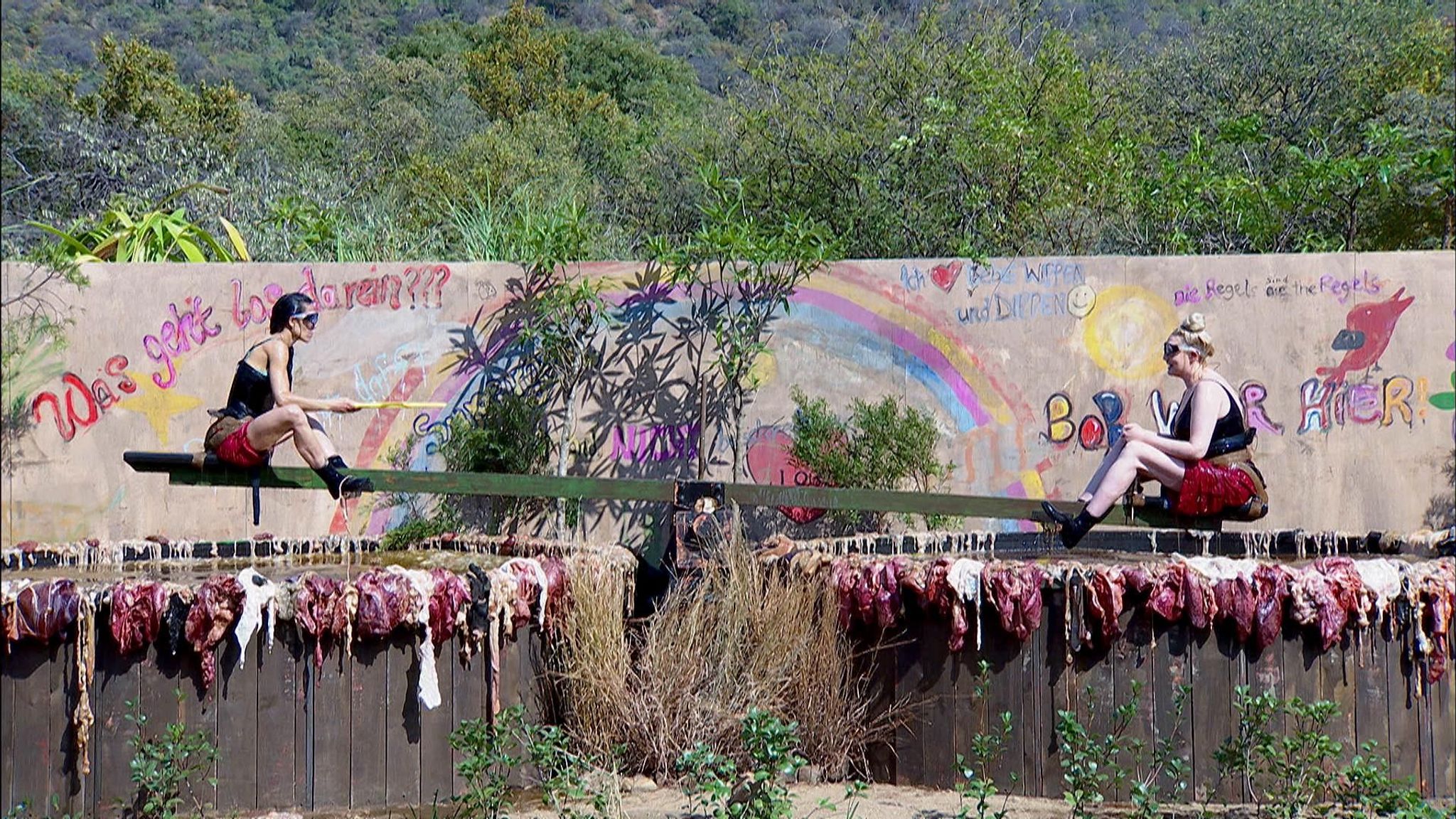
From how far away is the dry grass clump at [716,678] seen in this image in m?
6.53

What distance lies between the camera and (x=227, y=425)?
243 inches

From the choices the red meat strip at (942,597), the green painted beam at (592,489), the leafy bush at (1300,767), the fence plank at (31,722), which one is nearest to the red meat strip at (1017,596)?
the red meat strip at (942,597)

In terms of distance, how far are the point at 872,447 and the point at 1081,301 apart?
2.00m

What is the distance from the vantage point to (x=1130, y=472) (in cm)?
630

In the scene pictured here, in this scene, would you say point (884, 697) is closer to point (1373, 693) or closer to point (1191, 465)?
point (1191, 465)

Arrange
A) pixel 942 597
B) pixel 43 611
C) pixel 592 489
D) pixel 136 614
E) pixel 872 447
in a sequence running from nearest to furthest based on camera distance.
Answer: pixel 43 611 → pixel 136 614 → pixel 942 597 → pixel 592 489 → pixel 872 447

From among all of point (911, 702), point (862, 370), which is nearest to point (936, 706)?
point (911, 702)

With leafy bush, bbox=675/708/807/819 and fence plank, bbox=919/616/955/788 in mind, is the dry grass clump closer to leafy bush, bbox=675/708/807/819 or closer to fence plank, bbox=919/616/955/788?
fence plank, bbox=919/616/955/788

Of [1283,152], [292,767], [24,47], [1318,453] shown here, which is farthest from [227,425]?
[1283,152]

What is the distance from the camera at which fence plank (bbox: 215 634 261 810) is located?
5781mm

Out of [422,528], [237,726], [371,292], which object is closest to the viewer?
[237,726]

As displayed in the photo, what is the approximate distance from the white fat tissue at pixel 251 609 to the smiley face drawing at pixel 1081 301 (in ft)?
23.8

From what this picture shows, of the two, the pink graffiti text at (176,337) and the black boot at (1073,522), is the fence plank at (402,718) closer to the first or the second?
the black boot at (1073,522)

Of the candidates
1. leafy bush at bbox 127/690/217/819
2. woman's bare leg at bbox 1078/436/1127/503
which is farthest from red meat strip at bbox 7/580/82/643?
woman's bare leg at bbox 1078/436/1127/503
